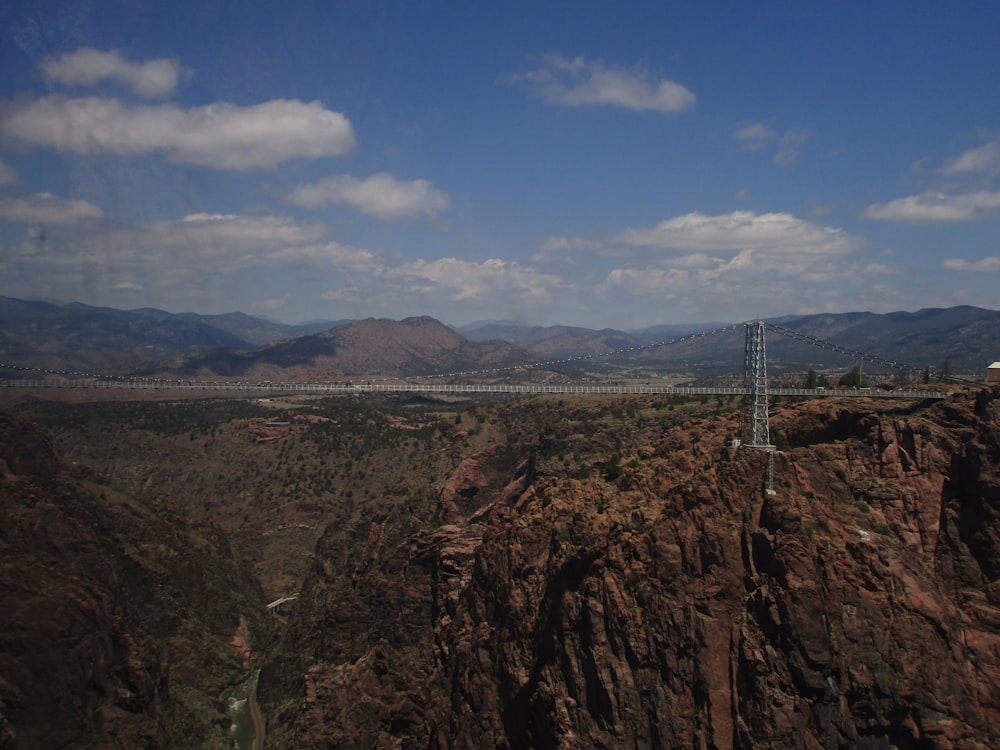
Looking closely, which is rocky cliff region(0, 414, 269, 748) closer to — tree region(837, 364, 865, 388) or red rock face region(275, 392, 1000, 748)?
red rock face region(275, 392, 1000, 748)

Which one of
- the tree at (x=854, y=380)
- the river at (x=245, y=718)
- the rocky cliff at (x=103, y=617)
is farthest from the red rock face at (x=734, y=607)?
the tree at (x=854, y=380)

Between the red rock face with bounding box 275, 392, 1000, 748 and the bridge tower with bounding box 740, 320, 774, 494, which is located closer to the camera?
the red rock face with bounding box 275, 392, 1000, 748

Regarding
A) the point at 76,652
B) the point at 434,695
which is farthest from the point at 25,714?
the point at 434,695

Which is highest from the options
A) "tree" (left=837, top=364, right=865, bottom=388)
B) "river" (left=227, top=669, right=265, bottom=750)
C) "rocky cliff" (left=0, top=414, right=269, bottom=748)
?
"tree" (left=837, top=364, right=865, bottom=388)

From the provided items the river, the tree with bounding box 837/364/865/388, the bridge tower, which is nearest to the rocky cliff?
the river

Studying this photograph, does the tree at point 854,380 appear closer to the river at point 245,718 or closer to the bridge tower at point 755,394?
the bridge tower at point 755,394

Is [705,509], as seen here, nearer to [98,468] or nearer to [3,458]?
[3,458]

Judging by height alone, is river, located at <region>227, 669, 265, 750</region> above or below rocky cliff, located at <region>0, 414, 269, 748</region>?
below
